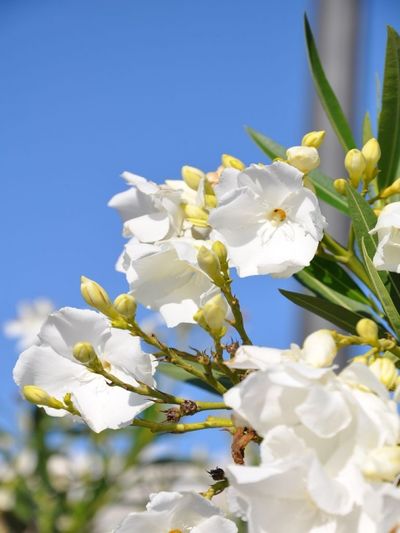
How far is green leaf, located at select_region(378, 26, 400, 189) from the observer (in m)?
1.25

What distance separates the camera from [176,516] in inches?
31.3

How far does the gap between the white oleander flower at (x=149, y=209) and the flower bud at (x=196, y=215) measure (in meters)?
0.01

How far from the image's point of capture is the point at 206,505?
785 mm

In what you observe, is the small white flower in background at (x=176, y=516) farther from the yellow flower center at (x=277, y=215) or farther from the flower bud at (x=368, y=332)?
the yellow flower center at (x=277, y=215)

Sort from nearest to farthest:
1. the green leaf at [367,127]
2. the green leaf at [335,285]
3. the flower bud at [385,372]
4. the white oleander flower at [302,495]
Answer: the white oleander flower at [302,495] → the flower bud at [385,372] → the green leaf at [335,285] → the green leaf at [367,127]

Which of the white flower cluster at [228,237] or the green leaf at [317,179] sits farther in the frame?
the green leaf at [317,179]

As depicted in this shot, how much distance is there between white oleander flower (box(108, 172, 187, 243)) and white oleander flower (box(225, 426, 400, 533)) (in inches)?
14.9

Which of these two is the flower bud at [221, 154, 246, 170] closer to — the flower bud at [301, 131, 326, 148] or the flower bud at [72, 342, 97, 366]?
the flower bud at [301, 131, 326, 148]

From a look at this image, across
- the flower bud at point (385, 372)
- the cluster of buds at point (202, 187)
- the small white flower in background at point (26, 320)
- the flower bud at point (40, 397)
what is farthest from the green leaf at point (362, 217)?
the small white flower in background at point (26, 320)

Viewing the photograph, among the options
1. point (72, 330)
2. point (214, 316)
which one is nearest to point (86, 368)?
point (72, 330)

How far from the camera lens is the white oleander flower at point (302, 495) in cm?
62

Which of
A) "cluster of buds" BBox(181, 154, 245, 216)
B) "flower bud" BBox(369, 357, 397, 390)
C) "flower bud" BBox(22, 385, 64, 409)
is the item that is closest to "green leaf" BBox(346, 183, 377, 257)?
"cluster of buds" BBox(181, 154, 245, 216)

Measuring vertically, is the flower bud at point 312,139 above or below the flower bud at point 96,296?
above

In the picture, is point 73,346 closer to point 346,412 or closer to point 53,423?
point 346,412
